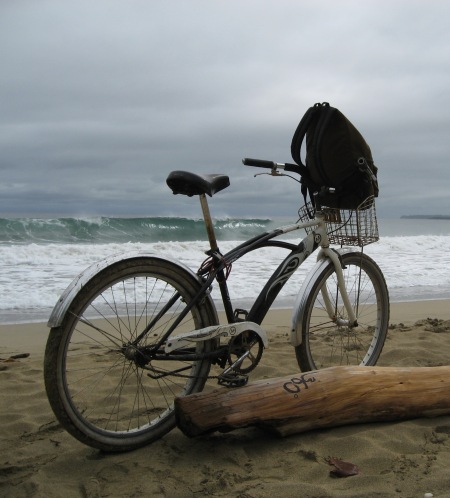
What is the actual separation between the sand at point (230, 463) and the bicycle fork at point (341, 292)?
0.91m

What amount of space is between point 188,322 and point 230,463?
0.80 metres

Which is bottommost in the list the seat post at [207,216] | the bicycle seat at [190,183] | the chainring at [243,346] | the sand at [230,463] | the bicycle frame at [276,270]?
the sand at [230,463]

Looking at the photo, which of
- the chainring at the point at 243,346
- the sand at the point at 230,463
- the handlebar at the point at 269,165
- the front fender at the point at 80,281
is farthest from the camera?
the handlebar at the point at 269,165

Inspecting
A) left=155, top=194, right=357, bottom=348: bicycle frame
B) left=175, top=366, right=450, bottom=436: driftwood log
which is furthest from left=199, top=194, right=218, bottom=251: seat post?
left=175, top=366, right=450, bottom=436: driftwood log

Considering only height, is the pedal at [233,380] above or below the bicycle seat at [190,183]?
below

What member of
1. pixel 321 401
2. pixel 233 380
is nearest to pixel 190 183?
pixel 233 380

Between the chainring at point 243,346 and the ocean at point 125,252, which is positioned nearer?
the chainring at point 243,346

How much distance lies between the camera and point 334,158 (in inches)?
138

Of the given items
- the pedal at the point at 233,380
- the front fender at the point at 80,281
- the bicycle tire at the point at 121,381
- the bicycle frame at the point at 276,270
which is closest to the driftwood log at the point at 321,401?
the pedal at the point at 233,380

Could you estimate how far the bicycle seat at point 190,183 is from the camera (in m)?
2.80

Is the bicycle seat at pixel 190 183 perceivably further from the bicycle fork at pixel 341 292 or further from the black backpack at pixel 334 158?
the bicycle fork at pixel 341 292

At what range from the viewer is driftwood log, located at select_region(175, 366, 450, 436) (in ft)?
8.91

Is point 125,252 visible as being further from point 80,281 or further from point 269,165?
point 269,165

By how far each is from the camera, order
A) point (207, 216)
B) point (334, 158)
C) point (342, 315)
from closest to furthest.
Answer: point (207, 216) → point (334, 158) → point (342, 315)
